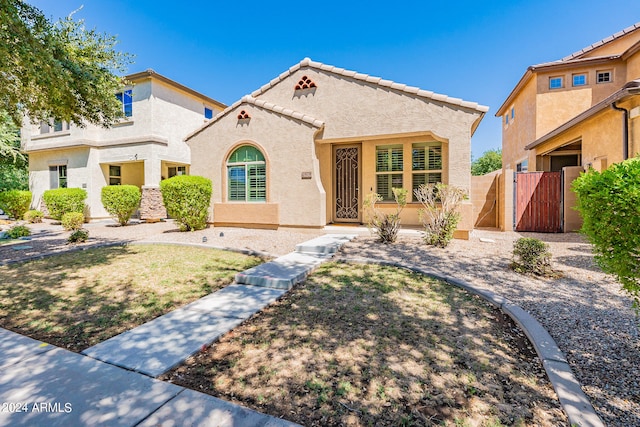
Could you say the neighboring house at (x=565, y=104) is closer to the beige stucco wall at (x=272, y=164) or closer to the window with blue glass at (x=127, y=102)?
the beige stucco wall at (x=272, y=164)

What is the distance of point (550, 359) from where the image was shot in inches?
122

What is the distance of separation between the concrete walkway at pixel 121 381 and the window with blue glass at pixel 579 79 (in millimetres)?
20869

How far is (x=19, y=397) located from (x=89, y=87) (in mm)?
8287

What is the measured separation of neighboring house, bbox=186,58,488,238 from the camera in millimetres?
10453

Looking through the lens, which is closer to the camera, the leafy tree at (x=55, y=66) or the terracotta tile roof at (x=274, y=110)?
the leafy tree at (x=55, y=66)

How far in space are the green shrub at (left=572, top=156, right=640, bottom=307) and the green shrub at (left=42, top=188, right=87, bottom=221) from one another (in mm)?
21377

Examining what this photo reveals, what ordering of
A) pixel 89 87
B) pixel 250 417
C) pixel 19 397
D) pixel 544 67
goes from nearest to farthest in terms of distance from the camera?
pixel 250 417
pixel 19 397
pixel 89 87
pixel 544 67

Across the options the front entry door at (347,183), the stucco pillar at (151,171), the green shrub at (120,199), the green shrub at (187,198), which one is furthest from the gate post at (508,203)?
the stucco pillar at (151,171)

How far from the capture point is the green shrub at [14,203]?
1797 cm

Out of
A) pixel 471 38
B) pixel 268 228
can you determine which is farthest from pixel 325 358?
pixel 471 38

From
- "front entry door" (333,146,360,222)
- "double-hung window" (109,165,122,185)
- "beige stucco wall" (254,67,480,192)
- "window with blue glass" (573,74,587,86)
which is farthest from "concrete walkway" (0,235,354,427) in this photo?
"window with blue glass" (573,74,587,86)

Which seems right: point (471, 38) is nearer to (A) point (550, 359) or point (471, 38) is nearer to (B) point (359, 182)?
(B) point (359, 182)

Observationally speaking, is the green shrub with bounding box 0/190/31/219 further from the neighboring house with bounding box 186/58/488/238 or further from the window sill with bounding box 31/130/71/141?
the neighboring house with bounding box 186/58/488/238

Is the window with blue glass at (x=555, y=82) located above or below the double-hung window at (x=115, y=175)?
above
